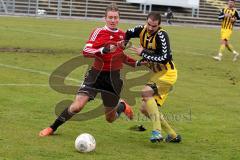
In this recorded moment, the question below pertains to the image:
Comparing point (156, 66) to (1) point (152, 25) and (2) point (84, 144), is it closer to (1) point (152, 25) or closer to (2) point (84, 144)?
(1) point (152, 25)

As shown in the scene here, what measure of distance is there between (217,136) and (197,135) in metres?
0.32

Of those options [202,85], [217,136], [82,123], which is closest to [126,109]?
[82,123]

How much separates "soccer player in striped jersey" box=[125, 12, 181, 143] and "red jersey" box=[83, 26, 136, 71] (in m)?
0.23

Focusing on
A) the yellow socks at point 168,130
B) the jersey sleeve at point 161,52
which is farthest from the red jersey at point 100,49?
the yellow socks at point 168,130

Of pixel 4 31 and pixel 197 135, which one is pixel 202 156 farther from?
pixel 4 31

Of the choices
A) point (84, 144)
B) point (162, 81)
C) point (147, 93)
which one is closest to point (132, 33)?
point (162, 81)

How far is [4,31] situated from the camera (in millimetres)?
28219

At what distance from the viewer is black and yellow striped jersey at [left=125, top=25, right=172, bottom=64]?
850cm

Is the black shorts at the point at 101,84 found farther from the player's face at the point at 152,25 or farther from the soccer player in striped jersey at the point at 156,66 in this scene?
the player's face at the point at 152,25

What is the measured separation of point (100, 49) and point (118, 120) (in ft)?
7.57

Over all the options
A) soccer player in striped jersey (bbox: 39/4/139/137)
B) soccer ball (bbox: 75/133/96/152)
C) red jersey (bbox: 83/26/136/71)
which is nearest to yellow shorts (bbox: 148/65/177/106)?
soccer player in striped jersey (bbox: 39/4/139/137)

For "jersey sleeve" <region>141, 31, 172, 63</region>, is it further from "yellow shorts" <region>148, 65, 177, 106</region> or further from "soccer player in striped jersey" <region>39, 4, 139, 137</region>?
"soccer player in striped jersey" <region>39, 4, 139, 137</region>

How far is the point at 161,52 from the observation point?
8.53m

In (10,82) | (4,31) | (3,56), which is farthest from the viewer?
(4,31)
